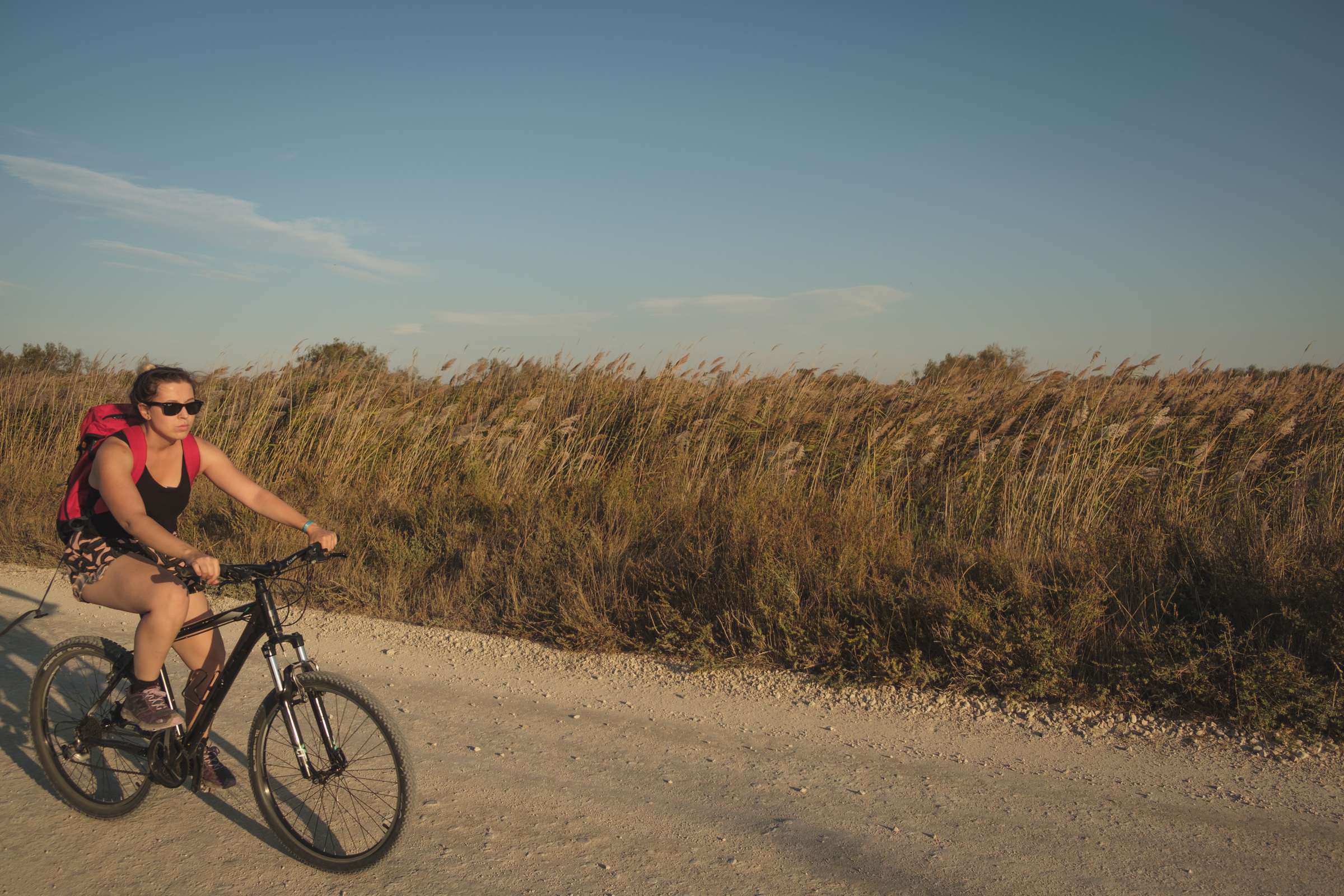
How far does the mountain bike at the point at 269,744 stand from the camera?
3.29 meters

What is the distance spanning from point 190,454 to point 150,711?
1.06m

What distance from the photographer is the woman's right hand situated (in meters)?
3.06

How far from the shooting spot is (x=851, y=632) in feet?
17.9

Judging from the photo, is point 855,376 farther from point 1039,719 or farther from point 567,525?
point 1039,719

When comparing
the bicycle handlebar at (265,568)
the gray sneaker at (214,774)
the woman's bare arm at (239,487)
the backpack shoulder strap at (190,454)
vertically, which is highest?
the backpack shoulder strap at (190,454)

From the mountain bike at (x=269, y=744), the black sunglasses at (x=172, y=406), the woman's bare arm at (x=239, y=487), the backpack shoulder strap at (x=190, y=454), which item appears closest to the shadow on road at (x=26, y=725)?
the mountain bike at (x=269, y=744)

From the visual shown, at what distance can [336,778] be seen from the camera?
3.47 meters

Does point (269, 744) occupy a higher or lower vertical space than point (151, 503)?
lower

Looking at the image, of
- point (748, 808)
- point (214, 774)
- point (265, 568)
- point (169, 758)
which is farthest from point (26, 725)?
point (748, 808)

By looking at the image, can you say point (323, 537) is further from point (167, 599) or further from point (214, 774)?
point (214, 774)

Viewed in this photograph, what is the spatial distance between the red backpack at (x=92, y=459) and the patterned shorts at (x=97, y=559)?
60 mm

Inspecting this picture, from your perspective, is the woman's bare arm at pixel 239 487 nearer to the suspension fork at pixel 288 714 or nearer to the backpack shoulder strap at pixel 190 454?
the backpack shoulder strap at pixel 190 454

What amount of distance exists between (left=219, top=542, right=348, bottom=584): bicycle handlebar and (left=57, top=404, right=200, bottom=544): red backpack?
Answer: 25.0 inches

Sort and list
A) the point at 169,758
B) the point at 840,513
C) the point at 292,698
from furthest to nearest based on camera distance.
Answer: the point at 840,513 → the point at 169,758 → the point at 292,698
